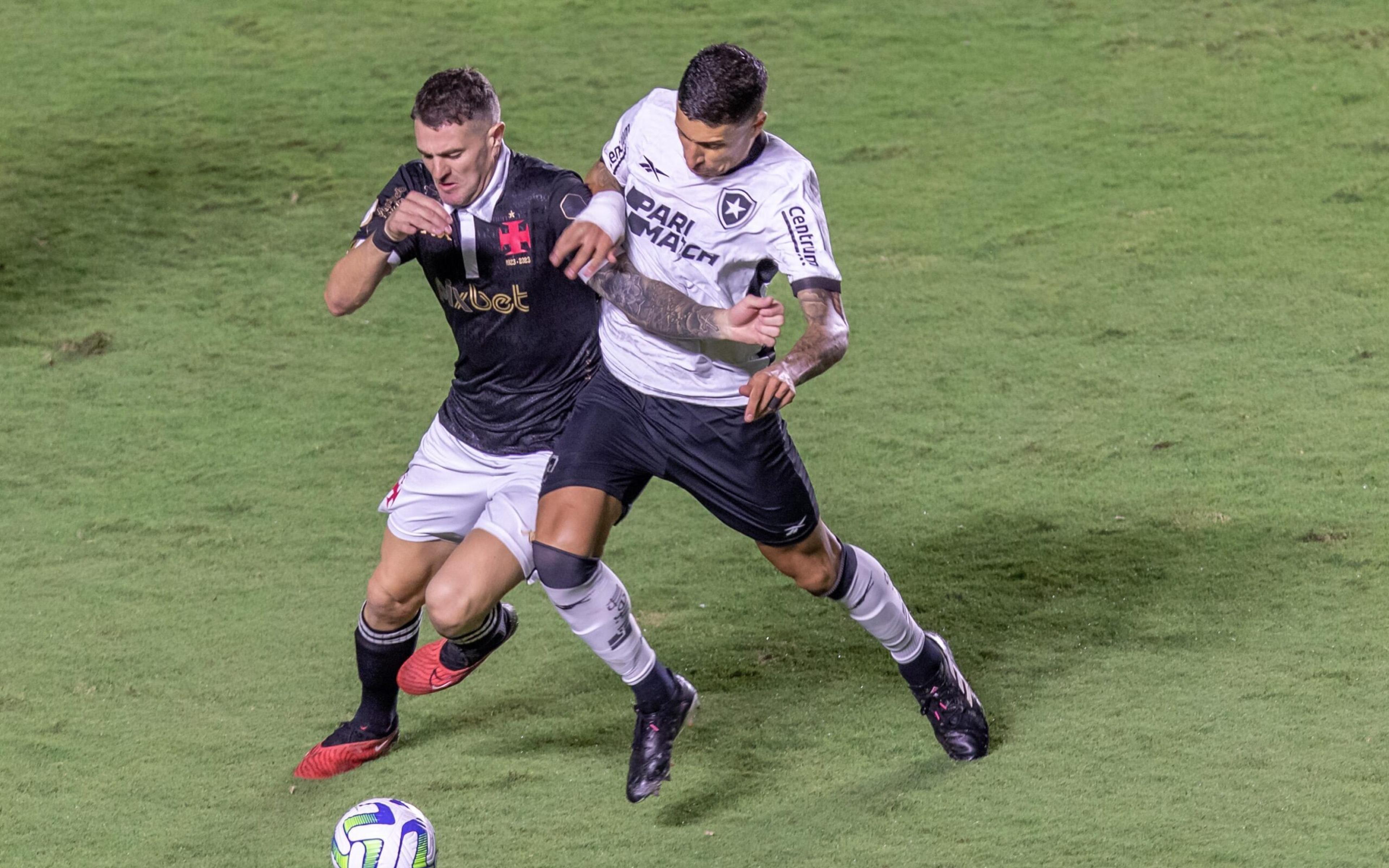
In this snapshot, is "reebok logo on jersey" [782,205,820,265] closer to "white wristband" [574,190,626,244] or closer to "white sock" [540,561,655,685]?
"white wristband" [574,190,626,244]

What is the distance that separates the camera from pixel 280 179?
771 centimetres

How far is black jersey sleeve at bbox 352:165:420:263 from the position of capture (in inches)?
134

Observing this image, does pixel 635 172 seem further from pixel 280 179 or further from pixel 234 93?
pixel 234 93

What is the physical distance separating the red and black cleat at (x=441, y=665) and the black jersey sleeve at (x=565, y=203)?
3.60ft

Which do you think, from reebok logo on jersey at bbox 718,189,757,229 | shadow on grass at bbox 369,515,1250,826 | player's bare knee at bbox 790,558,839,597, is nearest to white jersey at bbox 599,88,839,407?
reebok logo on jersey at bbox 718,189,757,229

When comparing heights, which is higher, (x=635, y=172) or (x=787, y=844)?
(x=635, y=172)

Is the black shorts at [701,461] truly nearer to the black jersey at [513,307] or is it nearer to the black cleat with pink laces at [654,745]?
the black jersey at [513,307]

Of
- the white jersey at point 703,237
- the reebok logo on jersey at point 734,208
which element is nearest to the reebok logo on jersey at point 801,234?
the white jersey at point 703,237

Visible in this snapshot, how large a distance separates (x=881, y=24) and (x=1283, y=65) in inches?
89.7

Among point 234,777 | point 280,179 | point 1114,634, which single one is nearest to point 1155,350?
point 1114,634

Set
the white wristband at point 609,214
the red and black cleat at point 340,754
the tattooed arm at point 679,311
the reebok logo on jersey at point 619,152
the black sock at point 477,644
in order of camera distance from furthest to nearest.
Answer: the black sock at point 477,644, the red and black cleat at point 340,754, the reebok logo on jersey at point 619,152, the white wristband at point 609,214, the tattooed arm at point 679,311

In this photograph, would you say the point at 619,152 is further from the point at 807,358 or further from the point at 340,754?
the point at 340,754

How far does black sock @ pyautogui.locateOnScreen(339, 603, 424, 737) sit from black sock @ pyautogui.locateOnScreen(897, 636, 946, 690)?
123cm

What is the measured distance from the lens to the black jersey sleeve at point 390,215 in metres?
3.40
